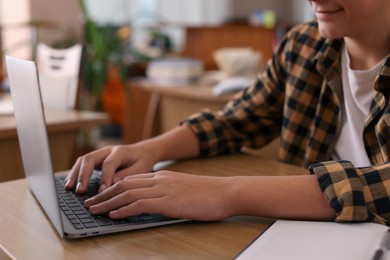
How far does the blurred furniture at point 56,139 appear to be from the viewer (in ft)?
5.73

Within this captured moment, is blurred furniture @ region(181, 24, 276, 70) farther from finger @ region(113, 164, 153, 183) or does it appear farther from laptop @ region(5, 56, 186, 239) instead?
laptop @ region(5, 56, 186, 239)

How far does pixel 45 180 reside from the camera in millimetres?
828

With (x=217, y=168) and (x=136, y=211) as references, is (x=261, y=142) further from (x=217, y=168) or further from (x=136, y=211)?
(x=136, y=211)

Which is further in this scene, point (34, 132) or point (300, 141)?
point (300, 141)

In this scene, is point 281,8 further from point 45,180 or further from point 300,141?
point 45,180

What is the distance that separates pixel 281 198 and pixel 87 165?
0.35 m

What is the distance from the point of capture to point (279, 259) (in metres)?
0.70

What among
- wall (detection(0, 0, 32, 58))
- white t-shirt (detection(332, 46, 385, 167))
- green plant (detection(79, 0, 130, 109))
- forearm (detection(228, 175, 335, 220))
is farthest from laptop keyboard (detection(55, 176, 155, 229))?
wall (detection(0, 0, 32, 58))

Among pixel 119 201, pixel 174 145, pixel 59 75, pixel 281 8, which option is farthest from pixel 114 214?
pixel 281 8

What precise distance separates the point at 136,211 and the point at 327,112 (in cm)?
60

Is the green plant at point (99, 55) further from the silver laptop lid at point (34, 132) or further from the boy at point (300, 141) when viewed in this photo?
the silver laptop lid at point (34, 132)

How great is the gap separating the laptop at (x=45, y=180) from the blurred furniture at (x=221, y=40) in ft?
9.33

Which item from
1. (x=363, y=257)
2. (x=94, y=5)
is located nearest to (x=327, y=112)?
(x=363, y=257)

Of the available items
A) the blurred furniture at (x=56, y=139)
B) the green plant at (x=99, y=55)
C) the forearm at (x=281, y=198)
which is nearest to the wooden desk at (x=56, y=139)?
the blurred furniture at (x=56, y=139)
